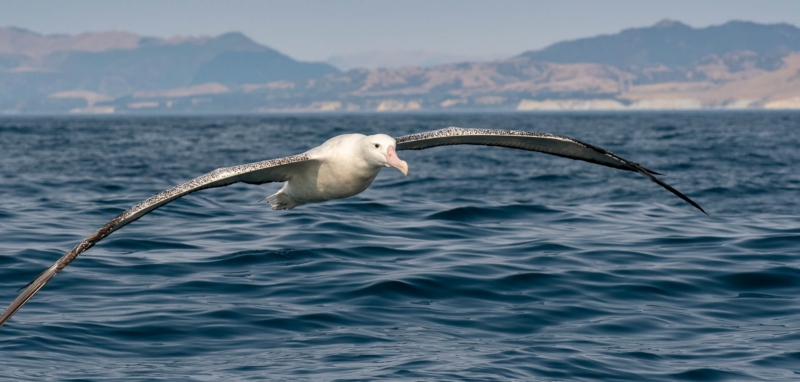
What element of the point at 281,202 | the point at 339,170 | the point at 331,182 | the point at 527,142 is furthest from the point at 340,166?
the point at 527,142

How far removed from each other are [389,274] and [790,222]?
9.14 m

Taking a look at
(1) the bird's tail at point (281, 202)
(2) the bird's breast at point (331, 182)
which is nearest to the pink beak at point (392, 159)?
(2) the bird's breast at point (331, 182)

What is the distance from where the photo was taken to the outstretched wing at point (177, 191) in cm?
814

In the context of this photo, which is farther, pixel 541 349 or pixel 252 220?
pixel 252 220

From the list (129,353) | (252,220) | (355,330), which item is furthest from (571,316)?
(252,220)

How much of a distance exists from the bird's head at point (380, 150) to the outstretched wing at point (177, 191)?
0.93m

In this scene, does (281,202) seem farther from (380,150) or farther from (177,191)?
(177,191)

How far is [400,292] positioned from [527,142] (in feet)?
8.63

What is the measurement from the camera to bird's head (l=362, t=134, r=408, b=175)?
9.55 meters

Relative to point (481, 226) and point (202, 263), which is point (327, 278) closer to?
point (202, 263)

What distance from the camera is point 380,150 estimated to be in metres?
9.73

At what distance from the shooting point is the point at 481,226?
16.4 metres

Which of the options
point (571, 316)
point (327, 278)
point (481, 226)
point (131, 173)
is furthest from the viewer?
point (131, 173)

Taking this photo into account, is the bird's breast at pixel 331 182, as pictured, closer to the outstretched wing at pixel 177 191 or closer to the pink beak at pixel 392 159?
the outstretched wing at pixel 177 191
